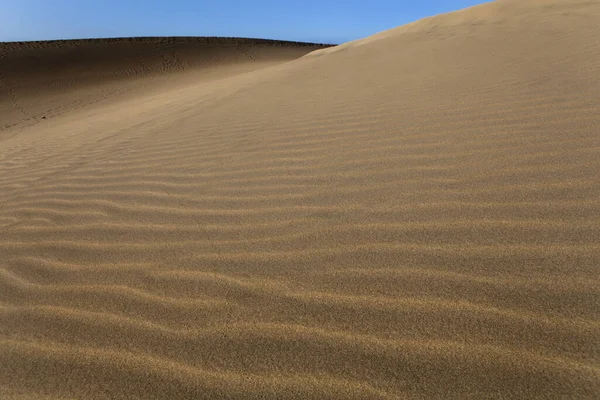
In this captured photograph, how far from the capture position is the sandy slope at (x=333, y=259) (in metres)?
1.37

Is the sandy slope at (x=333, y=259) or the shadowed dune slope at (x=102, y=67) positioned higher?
the shadowed dune slope at (x=102, y=67)

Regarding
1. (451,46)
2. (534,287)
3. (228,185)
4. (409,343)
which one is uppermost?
(451,46)

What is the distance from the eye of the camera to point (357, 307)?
1.60 m

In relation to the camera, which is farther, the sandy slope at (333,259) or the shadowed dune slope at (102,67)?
the shadowed dune slope at (102,67)

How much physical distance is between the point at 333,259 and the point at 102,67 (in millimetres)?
21762

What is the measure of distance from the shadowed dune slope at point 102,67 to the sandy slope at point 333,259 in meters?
10.8

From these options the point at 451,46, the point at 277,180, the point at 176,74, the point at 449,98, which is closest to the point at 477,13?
the point at 451,46

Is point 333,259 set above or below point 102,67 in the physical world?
below

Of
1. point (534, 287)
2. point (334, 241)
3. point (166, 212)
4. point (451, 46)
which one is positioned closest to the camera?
point (534, 287)

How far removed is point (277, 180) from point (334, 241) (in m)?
0.95

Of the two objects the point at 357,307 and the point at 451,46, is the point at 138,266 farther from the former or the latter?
the point at 451,46

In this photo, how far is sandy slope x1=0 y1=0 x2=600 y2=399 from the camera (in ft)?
4.48

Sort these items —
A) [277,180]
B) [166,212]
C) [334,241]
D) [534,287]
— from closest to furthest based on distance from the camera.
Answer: [534,287]
[334,241]
[166,212]
[277,180]

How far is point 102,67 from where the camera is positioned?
68.5 feet
